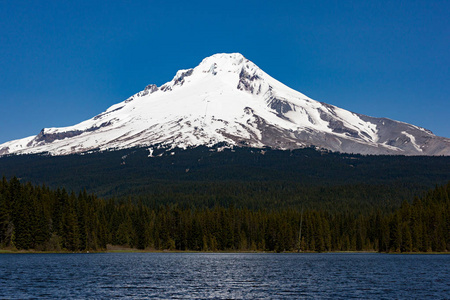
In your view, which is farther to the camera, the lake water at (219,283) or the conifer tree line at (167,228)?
the conifer tree line at (167,228)

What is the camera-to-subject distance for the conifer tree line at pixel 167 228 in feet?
463

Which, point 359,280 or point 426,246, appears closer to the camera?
point 359,280

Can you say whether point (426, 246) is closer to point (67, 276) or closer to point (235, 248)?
point (235, 248)

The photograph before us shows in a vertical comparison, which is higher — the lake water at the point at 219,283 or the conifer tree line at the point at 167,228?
the conifer tree line at the point at 167,228

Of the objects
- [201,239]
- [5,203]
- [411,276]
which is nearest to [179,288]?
[411,276]

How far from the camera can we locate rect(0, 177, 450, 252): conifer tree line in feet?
463

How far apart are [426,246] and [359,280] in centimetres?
10371

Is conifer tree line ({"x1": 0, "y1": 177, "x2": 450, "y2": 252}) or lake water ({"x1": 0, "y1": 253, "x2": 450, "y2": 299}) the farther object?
conifer tree line ({"x1": 0, "y1": 177, "x2": 450, "y2": 252})

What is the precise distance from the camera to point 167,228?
19538 cm

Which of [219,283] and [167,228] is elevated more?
[167,228]

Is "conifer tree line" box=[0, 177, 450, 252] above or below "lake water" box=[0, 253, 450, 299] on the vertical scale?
above

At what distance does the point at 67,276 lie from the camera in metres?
80.0

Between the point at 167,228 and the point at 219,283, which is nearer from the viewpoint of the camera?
the point at 219,283

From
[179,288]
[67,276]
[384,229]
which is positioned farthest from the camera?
[384,229]
